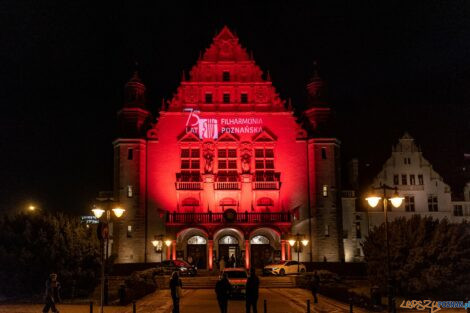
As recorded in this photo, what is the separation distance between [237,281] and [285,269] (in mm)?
15910

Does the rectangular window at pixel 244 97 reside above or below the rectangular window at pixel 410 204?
above

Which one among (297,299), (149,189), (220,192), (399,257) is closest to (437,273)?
(399,257)

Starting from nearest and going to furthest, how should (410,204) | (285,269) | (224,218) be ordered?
(285,269) < (224,218) < (410,204)

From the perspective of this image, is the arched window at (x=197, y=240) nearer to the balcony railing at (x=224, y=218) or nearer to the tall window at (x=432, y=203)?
the balcony railing at (x=224, y=218)

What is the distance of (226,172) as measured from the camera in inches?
2249

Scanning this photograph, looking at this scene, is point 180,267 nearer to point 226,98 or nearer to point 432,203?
point 226,98

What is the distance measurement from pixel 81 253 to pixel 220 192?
84.8ft

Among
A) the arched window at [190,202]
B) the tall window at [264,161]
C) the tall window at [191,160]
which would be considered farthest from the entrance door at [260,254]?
the tall window at [191,160]

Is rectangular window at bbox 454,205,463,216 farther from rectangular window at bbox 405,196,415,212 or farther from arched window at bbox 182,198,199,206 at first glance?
arched window at bbox 182,198,199,206

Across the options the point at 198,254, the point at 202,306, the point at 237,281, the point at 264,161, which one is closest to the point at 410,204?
the point at 264,161

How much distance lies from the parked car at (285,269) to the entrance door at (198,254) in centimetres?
1033

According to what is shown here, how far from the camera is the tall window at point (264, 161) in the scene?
188ft

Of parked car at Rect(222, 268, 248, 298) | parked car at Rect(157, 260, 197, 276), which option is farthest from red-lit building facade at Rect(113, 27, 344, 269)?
parked car at Rect(222, 268, 248, 298)

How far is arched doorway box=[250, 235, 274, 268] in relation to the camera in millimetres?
56469
